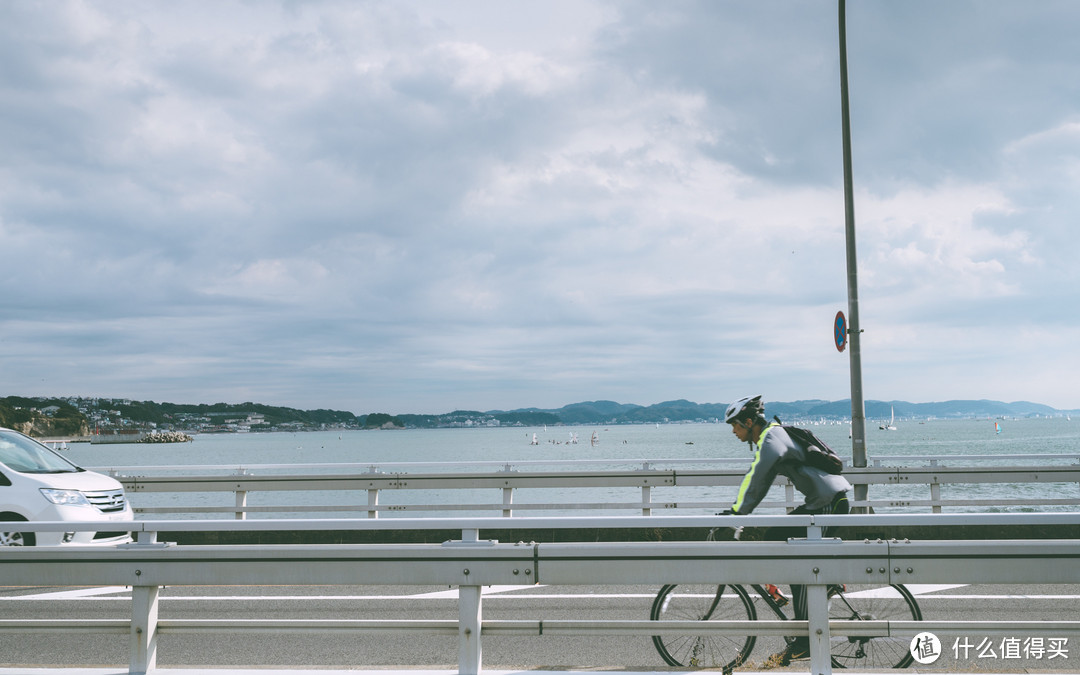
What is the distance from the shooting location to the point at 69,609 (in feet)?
31.7

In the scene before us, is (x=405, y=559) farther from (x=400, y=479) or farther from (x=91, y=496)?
(x=400, y=479)

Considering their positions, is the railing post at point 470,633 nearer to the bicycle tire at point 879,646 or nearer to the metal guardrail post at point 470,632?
the metal guardrail post at point 470,632

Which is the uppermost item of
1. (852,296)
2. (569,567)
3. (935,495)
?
(852,296)

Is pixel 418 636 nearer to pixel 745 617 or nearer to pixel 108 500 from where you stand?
pixel 745 617

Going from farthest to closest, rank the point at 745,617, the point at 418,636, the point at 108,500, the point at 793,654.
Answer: the point at 108,500, the point at 418,636, the point at 745,617, the point at 793,654

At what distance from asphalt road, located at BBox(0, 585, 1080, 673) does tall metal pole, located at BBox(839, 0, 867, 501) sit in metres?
3.42

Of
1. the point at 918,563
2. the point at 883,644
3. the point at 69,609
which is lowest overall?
the point at 69,609

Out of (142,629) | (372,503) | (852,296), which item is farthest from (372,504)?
(142,629)

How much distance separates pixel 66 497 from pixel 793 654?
9412mm

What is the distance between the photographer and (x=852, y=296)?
44.2 feet

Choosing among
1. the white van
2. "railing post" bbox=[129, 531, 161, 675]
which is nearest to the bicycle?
"railing post" bbox=[129, 531, 161, 675]

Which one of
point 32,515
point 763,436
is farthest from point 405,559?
point 32,515

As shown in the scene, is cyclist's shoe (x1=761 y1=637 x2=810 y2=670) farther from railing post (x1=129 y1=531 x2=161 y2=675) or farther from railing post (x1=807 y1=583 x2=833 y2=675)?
railing post (x1=129 y1=531 x2=161 y2=675)

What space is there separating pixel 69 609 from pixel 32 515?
6.11 feet
